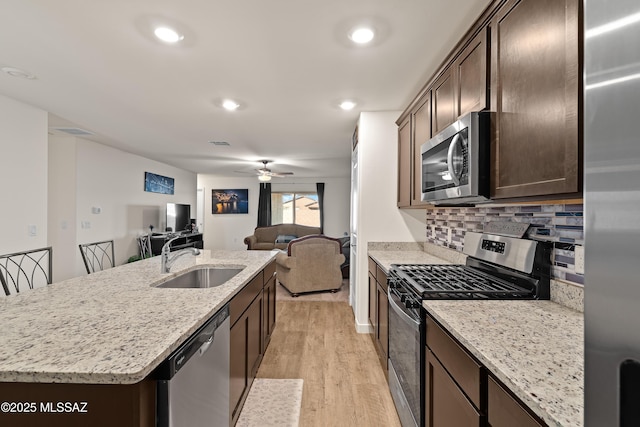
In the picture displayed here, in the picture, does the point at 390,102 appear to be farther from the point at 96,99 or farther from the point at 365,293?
the point at 96,99

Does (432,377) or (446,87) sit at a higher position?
(446,87)

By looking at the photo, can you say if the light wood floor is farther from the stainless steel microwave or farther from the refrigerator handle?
the refrigerator handle

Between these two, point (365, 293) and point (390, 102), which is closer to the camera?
point (390, 102)

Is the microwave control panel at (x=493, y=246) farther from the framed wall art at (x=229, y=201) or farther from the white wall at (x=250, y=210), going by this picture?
the framed wall art at (x=229, y=201)

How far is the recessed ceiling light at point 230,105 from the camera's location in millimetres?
A: 3004

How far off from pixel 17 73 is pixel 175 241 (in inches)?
186

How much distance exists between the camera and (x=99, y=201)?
198 inches

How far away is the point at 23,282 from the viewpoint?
3186 millimetres

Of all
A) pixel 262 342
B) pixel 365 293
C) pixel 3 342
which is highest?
pixel 3 342

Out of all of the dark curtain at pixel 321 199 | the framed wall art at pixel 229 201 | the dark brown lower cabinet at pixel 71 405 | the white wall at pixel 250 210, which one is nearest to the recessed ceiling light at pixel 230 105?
the dark brown lower cabinet at pixel 71 405

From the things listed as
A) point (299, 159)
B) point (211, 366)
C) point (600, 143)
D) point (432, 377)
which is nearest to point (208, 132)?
point (299, 159)

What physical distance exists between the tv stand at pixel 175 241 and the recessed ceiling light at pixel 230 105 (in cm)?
300

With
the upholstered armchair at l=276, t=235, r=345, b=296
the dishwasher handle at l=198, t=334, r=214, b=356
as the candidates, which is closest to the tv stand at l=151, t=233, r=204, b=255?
the upholstered armchair at l=276, t=235, r=345, b=296

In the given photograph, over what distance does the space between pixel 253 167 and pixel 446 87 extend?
591cm
